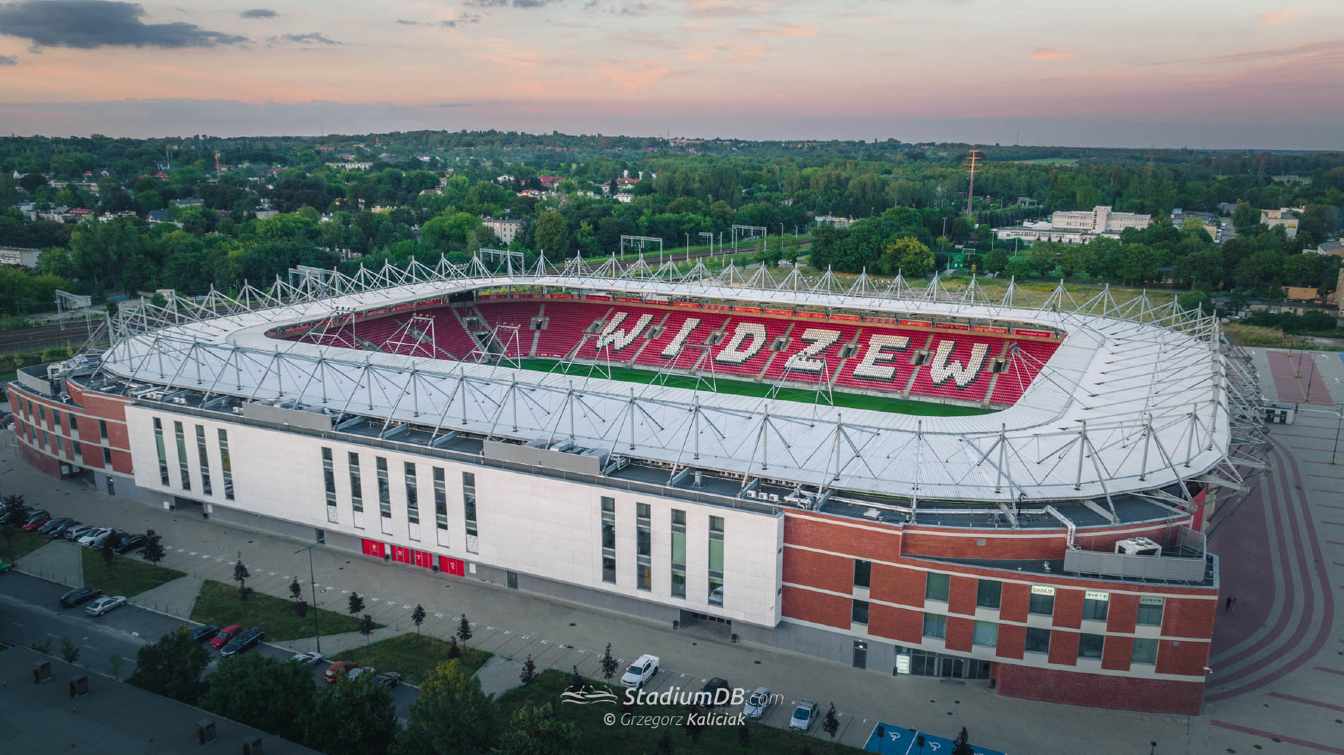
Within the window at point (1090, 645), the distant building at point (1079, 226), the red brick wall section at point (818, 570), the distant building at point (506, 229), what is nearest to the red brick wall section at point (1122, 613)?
the window at point (1090, 645)

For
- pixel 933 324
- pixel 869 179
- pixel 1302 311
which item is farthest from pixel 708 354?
pixel 869 179

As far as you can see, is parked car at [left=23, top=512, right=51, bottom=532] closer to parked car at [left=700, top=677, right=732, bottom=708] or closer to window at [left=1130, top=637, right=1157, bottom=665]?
parked car at [left=700, top=677, right=732, bottom=708]

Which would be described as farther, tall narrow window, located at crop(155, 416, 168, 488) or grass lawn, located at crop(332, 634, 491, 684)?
tall narrow window, located at crop(155, 416, 168, 488)

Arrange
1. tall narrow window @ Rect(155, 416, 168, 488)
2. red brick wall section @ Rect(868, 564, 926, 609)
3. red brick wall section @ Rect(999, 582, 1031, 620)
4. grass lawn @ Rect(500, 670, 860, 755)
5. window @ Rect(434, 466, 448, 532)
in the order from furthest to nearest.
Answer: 1. tall narrow window @ Rect(155, 416, 168, 488)
2. window @ Rect(434, 466, 448, 532)
3. red brick wall section @ Rect(868, 564, 926, 609)
4. red brick wall section @ Rect(999, 582, 1031, 620)
5. grass lawn @ Rect(500, 670, 860, 755)

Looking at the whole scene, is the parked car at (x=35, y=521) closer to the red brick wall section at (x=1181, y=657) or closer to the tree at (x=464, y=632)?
the tree at (x=464, y=632)

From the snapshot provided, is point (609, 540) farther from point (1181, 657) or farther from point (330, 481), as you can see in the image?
point (1181, 657)

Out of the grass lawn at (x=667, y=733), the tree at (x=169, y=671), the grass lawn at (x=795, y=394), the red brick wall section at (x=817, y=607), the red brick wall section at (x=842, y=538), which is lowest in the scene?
the grass lawn at (x=667, y=733)

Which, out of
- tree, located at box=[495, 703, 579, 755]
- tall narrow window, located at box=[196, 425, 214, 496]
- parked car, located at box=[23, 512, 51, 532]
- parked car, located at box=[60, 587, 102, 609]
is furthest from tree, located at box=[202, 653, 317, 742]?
parked car, located at box=[23, 512, 51, 532]

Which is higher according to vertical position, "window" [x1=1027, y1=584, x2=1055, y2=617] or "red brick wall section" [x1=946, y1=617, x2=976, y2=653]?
"window" [x1=1027, y1=584, x2=1055, y2=617]
